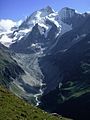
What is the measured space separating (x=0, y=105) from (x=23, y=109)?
3.35 meters

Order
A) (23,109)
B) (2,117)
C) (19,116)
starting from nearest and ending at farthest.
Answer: (2,117) < (19,116) < (23,109)

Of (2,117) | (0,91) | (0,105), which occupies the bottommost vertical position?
(2,117)

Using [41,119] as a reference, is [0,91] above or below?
above

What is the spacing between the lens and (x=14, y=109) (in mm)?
42406

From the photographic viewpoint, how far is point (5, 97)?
46.2 m

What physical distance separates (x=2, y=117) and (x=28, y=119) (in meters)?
4.02

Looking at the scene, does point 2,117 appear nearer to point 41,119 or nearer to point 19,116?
point 19,116

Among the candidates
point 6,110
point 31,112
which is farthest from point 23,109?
point 6,110

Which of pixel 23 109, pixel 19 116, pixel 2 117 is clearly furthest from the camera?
pixel 23 109

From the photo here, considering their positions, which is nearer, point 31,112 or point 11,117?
point 11,117

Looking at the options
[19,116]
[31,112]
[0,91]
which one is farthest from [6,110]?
[0,91]

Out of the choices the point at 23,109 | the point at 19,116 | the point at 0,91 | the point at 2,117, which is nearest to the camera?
the point at 2,117

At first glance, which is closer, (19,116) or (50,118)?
(19,116)

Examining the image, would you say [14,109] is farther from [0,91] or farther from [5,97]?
[0,91]
